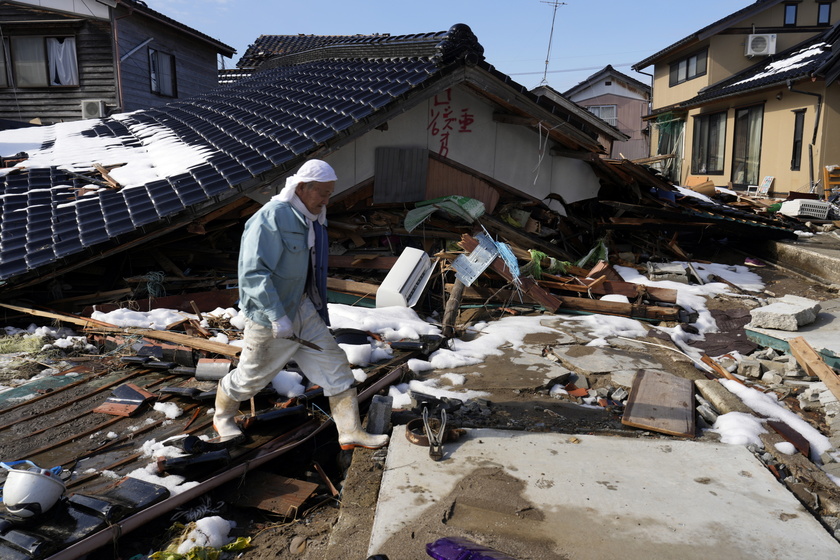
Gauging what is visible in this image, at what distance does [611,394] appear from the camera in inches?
207

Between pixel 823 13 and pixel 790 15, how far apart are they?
107 centimetres

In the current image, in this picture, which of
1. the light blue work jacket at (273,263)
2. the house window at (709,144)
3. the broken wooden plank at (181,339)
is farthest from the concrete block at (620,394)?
the house window at (709,144)

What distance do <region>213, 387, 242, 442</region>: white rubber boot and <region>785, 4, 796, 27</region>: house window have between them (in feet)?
79.4

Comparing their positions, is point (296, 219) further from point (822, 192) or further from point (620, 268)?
point (822, 192)

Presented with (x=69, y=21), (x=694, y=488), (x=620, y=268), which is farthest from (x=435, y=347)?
(x=69, y=21)

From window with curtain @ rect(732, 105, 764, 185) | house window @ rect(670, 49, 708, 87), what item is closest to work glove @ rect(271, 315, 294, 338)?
window with curtain @ rect(732, 105, 764, 185)

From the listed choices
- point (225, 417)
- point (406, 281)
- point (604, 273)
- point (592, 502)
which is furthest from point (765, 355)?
point (225, 417)

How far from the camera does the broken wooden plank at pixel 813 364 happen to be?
5.04 meters

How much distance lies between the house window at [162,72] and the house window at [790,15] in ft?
69.4

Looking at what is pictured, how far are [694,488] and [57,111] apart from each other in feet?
67.8

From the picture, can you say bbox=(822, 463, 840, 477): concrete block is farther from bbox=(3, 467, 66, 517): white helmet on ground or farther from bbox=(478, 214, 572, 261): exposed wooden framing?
bbox=(478, 214, 572, 261): exposed wooden framing

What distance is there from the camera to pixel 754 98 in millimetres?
18547

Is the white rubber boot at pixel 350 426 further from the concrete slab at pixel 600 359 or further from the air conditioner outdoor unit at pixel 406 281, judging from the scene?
the air conditioner outdoor unit at pixel 406 281

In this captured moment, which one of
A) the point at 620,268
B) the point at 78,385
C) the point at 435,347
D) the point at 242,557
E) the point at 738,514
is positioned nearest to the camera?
the point at 738,514
